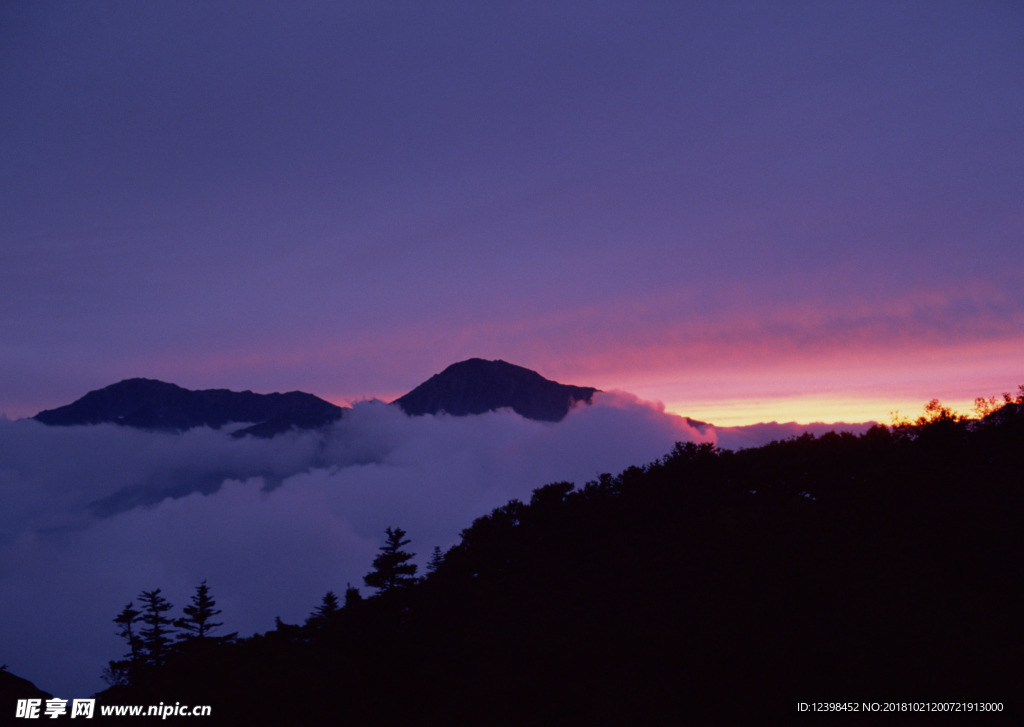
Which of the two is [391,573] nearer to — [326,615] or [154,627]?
[326,615]

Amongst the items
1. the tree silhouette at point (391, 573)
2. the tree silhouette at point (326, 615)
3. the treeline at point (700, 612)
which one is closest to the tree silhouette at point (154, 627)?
the treeline at point (700, 612)

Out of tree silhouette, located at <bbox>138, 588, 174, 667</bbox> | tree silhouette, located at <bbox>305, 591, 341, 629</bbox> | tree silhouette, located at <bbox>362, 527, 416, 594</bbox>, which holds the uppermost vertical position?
tree silhouette, located at <bbox>362, 527, 416, 594</bbox>

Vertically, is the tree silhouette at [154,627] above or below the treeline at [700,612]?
below

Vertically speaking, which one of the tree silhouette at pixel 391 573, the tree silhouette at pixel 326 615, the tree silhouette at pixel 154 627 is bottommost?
the tree silhouette at pixel 154 627

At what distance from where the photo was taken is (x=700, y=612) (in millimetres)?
27641

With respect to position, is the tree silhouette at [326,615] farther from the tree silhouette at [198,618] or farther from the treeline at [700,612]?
the tree silhouette at [198,618]

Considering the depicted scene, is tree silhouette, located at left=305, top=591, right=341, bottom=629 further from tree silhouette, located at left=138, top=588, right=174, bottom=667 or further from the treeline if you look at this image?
tree silhouette, located at left=138, top=588, right=174, bottom=667

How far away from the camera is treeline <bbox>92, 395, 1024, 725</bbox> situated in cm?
2066

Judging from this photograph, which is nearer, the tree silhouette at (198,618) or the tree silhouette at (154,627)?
the tree silhouette at (198,618)

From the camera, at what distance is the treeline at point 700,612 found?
67.8ft

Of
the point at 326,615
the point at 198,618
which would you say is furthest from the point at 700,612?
the point at 198,618

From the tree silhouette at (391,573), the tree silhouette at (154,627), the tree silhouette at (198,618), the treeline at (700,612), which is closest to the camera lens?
the treeline at (700,612)

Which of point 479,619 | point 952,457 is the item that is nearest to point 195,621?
point 479,619

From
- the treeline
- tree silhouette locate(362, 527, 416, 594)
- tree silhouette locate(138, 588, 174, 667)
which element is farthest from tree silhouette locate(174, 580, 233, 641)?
tree silhouette locate(362, 527, 416, 594)
